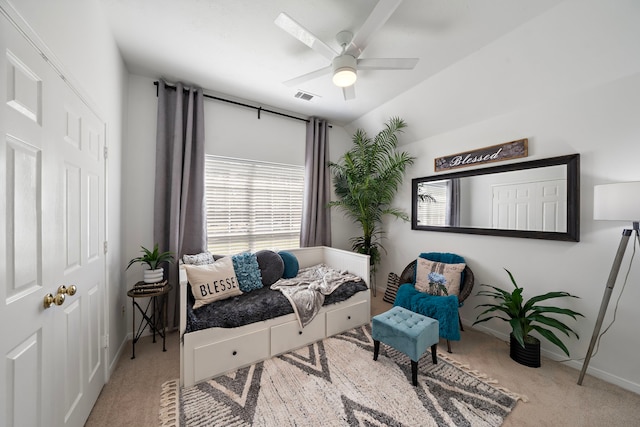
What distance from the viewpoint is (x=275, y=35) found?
6.40 ft

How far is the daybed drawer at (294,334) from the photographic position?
82.2 inches

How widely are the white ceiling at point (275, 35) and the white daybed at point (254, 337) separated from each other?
200 centimetres

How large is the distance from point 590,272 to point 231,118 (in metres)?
3.92

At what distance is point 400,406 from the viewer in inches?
61.7

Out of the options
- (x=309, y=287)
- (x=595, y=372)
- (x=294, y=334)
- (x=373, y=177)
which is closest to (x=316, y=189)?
(x=373, y=177)

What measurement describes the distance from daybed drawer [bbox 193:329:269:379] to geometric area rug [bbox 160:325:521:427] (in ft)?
0.20

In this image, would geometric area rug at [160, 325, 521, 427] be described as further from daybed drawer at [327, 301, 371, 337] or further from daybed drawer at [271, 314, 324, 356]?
daybed drawer at [327, 301, 371, 337]

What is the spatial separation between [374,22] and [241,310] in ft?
7.57

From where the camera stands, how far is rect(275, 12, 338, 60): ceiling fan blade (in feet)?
4.71

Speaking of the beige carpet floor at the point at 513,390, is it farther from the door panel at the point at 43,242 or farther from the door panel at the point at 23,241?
the door panel at the point at 23,241

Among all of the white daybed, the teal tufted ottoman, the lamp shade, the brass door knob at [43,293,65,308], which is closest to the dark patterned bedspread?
the white daybed

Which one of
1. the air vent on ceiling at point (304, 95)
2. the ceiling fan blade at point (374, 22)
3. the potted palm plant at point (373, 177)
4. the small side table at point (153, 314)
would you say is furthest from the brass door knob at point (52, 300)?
the potted palm plant at point (373, 177)

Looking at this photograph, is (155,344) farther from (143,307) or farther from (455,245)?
(455,245)

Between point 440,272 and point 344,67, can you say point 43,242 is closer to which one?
point 344,67
